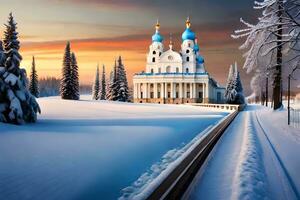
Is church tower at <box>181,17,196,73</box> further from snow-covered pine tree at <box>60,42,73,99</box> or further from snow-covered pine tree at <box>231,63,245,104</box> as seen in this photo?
snow-covered pine tree at <box>60,42,73,99</box>

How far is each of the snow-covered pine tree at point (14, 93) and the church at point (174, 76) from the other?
101m

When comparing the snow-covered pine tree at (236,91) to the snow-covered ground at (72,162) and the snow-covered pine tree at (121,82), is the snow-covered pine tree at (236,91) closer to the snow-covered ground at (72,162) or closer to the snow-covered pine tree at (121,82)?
the snow-covered pine tree at (121,82)

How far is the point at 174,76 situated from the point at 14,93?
104m

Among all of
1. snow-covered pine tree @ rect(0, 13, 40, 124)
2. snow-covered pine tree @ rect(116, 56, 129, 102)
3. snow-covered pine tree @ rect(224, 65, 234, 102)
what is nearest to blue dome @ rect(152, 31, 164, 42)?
snow-covered pine tree @ rect(224, 65, 234, 102)

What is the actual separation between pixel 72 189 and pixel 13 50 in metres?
15.4

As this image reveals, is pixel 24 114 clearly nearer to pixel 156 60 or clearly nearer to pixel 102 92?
pixel 102 92

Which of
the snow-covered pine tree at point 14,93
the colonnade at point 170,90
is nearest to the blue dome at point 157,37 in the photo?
the colonnade at point 170,90

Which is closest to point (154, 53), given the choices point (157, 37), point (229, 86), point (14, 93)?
point (157, 37)

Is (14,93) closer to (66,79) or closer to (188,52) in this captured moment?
(66,79)

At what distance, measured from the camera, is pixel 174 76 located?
122625mm

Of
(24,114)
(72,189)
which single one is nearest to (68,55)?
(24,114)

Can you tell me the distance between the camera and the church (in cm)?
12219

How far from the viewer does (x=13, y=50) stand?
2161 centimetres

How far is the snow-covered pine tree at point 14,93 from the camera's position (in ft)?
61.1
